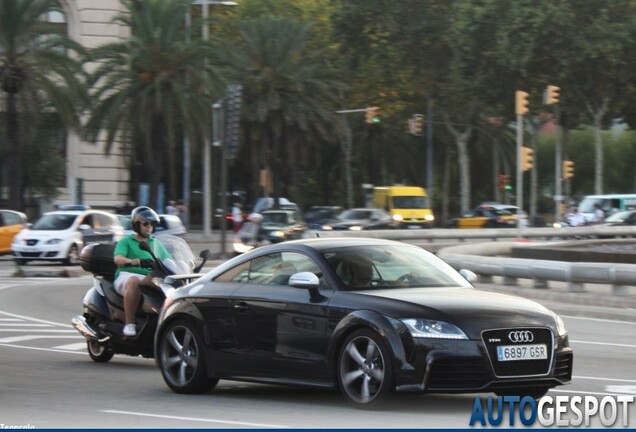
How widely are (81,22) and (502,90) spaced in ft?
78.3

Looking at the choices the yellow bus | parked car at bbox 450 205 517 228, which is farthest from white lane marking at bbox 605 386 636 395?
parked car at bbox 450 205 517 228

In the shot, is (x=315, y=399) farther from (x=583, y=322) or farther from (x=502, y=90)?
(x=502, y=90)

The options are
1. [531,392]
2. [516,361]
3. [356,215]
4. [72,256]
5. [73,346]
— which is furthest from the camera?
[356,215]

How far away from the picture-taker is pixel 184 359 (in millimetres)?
11852

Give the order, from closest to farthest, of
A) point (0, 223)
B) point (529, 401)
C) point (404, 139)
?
point (529, 401)
point (0, 223)
point (404, 139)

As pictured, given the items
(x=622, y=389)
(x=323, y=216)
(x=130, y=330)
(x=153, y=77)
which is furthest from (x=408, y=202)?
(x=622, y=389)

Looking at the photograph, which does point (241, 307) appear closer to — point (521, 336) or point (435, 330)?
point (435, 330)

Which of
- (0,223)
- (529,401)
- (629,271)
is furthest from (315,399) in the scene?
(0,223)

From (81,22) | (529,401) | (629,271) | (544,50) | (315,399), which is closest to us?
(529,401)

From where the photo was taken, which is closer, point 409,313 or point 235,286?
point 409,313

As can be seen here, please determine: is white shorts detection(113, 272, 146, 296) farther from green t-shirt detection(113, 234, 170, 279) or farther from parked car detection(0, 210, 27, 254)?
parked car detection(0, 210, 27, 254)

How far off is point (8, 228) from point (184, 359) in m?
33.2

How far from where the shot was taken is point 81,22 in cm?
6050

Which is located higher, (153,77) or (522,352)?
(153,77)
